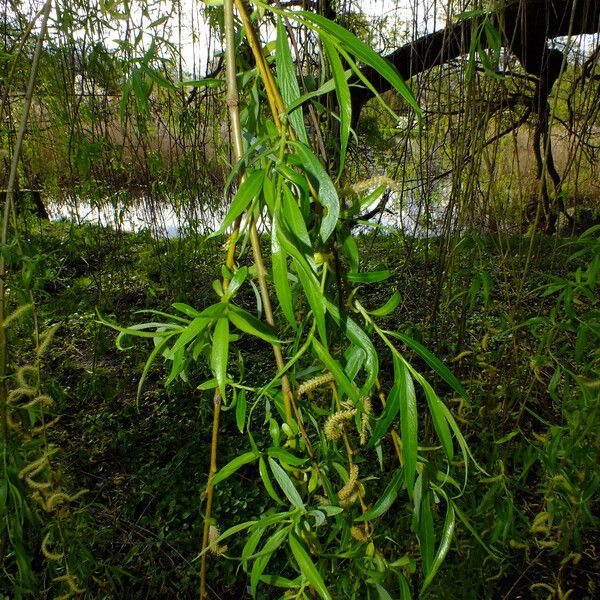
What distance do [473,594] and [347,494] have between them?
26.1 inches

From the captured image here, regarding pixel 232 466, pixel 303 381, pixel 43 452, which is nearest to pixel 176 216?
pixel 43 452

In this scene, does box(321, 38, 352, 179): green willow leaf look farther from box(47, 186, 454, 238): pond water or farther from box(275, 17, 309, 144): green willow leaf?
box(47, 186, 454, 238): pond water

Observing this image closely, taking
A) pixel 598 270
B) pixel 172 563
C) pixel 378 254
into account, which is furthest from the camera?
pixel 378 254

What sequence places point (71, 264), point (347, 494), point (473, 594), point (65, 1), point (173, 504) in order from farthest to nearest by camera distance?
point (71, 264)
point (173, 504)
point (65, 1)
point (473, 594)
point (347, 494)

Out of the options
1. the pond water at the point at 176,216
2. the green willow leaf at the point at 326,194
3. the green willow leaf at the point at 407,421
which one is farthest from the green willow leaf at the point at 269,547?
the pond water at the point at 176,216

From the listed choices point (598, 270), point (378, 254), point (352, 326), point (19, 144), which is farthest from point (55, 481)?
point (378, 254)

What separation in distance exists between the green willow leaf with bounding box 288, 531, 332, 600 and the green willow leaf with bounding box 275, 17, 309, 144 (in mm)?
254

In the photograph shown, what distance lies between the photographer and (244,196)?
0.26m

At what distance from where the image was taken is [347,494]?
1.16ft

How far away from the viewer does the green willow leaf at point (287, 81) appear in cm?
28

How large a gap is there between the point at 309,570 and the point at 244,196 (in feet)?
0.75

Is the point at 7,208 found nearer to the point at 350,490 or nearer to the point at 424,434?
the point at 350,490

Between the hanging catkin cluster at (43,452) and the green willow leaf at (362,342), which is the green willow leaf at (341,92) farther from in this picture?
the hanging catkin cluster at (43,452)

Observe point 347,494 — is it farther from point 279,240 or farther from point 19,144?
point 19,144
